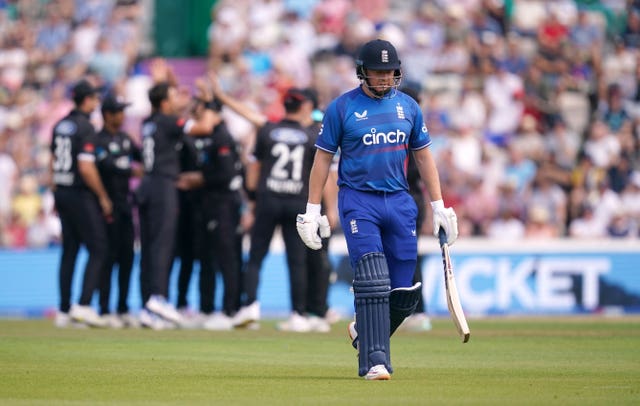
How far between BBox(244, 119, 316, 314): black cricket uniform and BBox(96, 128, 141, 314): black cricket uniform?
73.0 inches

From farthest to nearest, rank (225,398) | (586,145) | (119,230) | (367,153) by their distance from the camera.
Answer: (586,145) < (119,230) < (367,153) < (225,398)

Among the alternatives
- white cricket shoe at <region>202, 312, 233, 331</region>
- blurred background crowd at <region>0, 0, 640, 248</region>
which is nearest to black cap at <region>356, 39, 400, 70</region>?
white cricket shoe at <region>202, 312, 233, 331</region>

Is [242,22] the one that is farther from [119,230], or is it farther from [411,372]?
[411,372]

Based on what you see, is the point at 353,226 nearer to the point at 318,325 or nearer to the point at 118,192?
the point at 318,325

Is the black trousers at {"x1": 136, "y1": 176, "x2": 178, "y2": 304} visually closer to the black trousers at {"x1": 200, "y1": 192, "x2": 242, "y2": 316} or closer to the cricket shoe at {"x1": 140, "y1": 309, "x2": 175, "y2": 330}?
the cricket shoe at {"x1": 140, "y1": 309, "x2": 175, "y2": 330}

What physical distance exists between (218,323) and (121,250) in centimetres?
156

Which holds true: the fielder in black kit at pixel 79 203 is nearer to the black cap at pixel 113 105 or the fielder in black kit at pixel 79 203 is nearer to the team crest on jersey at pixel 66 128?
the team crest on jersey at pixel 66 128

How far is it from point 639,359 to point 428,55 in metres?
15.3

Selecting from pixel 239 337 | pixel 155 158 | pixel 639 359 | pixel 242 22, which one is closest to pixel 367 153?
pixel 639 359

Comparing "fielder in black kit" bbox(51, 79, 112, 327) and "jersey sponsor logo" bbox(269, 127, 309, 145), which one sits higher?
"jersey sponsor logo" bbox(269, 127, 309, 145)

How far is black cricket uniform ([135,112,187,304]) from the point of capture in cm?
1672

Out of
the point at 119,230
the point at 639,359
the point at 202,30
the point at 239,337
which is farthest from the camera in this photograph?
the point at 202,30

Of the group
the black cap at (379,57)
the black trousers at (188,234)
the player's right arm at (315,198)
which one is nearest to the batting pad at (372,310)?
the player's right arm at (315,198)

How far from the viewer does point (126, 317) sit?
1758 centimetres
